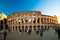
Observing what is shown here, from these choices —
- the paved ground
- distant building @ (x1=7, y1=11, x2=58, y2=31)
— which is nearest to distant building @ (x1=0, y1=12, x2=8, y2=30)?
distant building @ (x1=7, y1=11, x2=58, y2=31)

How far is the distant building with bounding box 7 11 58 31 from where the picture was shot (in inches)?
285

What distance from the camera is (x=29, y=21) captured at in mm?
7406

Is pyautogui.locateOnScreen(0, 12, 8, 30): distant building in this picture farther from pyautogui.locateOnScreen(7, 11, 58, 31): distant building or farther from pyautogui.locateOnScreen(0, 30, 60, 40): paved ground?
pyautogui.locateOnScreen(0, 30, 60, 40): paved ground

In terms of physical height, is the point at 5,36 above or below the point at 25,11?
below

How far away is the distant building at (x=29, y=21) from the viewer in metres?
7.24

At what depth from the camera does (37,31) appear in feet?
24.2

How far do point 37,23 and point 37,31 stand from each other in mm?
222

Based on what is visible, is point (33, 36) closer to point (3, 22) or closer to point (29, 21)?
point (29, 21)

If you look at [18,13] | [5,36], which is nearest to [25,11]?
[18,13]

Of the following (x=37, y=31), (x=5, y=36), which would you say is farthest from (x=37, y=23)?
(x=5, y=36)

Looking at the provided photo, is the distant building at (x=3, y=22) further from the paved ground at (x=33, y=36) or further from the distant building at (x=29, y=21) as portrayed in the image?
the paved ground at (x=33, y=36)

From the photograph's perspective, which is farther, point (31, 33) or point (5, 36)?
point (31, 33)

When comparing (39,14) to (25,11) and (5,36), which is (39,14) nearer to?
(25,11)

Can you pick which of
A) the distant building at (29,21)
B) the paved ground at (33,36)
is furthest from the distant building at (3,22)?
the paved ground at (33,36)
